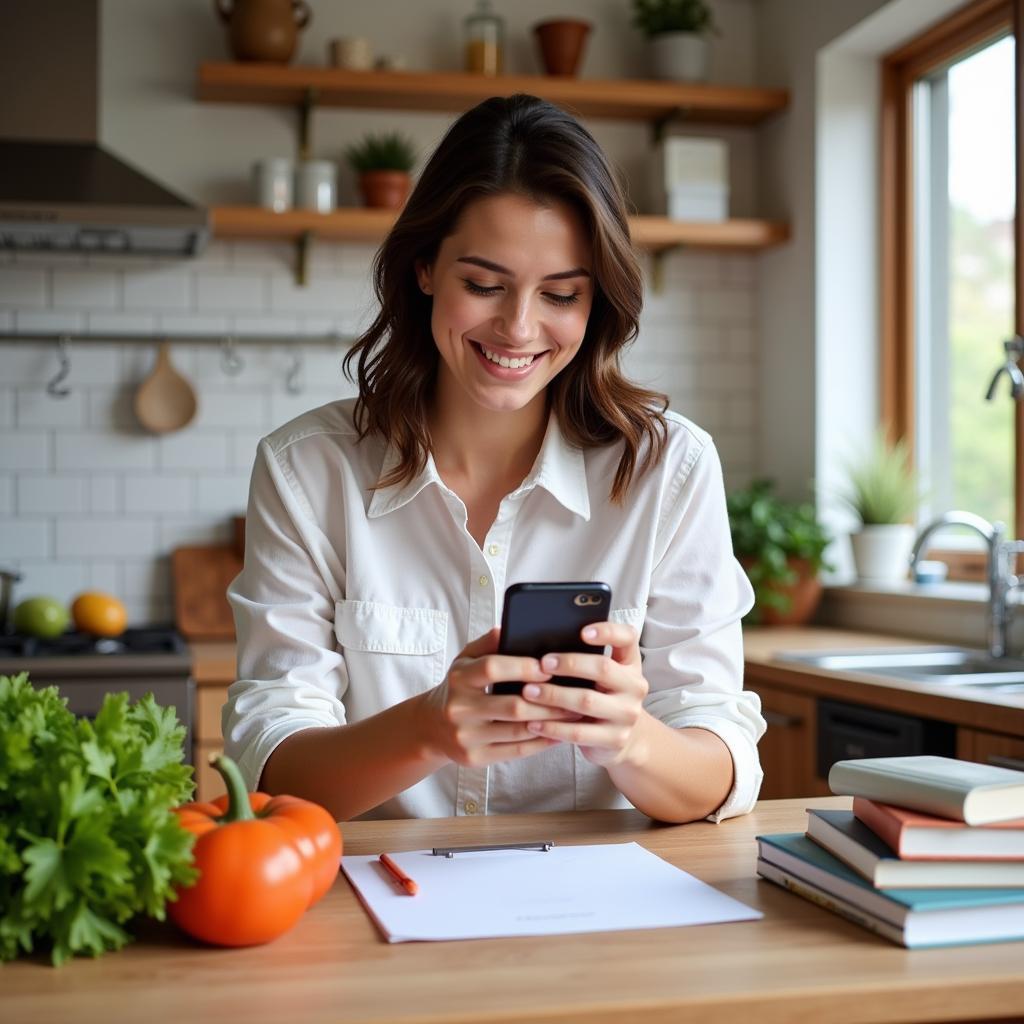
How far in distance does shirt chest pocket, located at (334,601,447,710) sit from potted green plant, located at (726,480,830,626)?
2101mm

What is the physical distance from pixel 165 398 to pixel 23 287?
1.70ft

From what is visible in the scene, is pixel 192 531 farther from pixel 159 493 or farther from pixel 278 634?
pixel 278 634

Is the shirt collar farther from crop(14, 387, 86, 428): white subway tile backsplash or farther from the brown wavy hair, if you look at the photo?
crop(14, 387, 86, 428): white subway tile backsplash

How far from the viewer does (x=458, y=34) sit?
4.20m

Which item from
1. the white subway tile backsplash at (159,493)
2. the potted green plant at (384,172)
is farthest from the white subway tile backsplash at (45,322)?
the potted green plant at (384,172)

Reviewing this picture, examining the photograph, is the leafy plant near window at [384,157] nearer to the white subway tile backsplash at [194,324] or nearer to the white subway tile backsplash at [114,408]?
the white subway tile backsplash at [194,324]

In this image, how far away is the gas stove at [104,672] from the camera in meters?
3.25

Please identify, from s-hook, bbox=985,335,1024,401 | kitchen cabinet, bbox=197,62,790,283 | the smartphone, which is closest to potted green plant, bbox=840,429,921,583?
s-hook, bbox=985,335,1024,401

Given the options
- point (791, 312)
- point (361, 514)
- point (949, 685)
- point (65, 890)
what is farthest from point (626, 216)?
point (791, 312)

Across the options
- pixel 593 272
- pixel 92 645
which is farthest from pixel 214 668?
pixel 593 272

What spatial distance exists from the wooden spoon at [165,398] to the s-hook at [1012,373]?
7.39 feet

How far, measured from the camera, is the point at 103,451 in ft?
13.2

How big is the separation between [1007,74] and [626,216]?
2.18 metres

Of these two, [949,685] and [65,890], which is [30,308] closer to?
[949,685]
